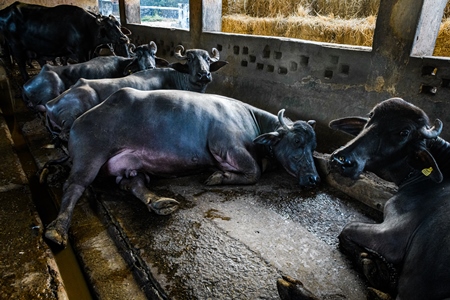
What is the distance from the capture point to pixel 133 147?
3316 millimetres

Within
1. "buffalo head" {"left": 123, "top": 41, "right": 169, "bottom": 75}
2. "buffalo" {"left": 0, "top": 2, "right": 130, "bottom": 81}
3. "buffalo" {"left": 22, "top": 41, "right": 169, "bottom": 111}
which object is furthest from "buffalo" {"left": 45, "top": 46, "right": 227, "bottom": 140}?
"buffalo" {"left": 0, "top": 2, "right": 130, "bottom": 81}

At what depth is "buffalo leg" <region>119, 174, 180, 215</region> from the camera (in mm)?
2889

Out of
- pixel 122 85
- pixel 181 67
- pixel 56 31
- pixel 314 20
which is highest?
pixel 314 20

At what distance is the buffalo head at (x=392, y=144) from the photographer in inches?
85.7

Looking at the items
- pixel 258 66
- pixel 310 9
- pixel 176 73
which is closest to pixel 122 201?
pixel 176 73

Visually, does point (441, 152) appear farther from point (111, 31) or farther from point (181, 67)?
point (111, 31)

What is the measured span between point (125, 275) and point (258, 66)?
4.61m

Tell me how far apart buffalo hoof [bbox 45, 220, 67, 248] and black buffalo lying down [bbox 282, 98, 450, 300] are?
212 centimetres

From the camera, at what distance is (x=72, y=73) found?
19.1 feet

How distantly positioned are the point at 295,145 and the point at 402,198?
138 centimetres

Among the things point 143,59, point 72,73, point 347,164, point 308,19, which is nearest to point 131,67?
point 143,59

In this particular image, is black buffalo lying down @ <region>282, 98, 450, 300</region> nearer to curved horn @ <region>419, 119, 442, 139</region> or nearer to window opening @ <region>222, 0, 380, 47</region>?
curved horn @ <region>419, 119, 442, 139</region>

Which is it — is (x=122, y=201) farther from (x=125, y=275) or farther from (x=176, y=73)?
(x=176, y=73)

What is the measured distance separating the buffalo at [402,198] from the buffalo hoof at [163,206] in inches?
56.5
